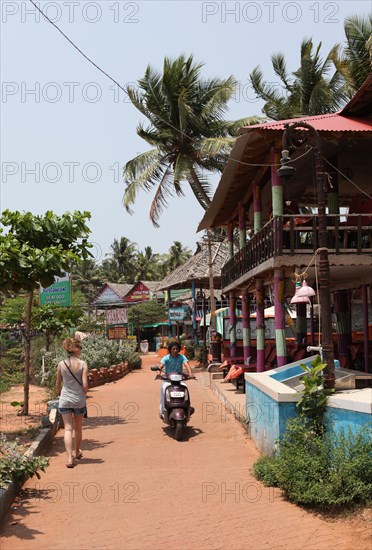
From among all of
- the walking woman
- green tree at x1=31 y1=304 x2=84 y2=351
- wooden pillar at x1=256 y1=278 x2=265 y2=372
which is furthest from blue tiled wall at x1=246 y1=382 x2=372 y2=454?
green tree at x1=31 y1=304 x2=84 y2=351

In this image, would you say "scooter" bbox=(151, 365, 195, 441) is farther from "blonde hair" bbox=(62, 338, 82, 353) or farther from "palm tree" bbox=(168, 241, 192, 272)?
"palm tree" bbox=(168, 241, 192, 272)

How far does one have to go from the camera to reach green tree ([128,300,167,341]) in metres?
48.1

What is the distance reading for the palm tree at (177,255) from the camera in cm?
7644

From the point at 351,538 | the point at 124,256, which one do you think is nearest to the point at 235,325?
the point at 351,538

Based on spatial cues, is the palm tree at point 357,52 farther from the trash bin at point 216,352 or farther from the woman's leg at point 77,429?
the woman's leg at point 77,429

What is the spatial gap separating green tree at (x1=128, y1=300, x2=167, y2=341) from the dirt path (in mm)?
38022

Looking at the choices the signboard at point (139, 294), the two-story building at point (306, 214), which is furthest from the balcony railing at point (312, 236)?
the signboard at point (139, 294)

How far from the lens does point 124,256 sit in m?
82.2

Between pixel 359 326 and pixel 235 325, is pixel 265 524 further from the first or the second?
pixel 359 326

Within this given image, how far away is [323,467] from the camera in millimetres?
5738

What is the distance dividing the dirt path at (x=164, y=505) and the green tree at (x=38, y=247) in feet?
8.90

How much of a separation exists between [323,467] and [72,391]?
3603 millimetres

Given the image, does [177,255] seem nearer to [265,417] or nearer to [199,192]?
[199,192]

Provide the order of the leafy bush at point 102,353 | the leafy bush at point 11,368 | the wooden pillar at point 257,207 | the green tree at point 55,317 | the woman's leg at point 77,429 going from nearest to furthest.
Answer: the woman's leg at point 77,429 → the green tree at point 55,317 → the wooden pillar at point 257,207 → the leafy bush at point 102,353 → the leafy bush at point 11,368
